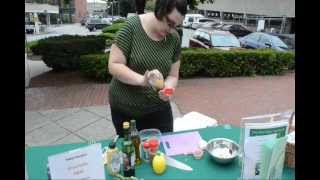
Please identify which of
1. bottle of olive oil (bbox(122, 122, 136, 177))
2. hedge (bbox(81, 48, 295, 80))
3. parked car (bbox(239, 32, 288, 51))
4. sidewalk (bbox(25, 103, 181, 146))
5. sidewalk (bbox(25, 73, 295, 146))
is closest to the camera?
bottle of olive oil (bbox(122, 122, 136, 177))

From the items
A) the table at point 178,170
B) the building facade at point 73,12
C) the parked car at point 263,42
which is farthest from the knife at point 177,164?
the building facade at point 73,12

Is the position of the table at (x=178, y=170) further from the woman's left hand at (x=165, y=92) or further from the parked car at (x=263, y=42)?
the parked car at (x=263, y=42)

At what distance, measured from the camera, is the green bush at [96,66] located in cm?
766

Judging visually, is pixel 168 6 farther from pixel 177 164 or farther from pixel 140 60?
pixel 177 164

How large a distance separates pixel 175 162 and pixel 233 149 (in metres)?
0.42

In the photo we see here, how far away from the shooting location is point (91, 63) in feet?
25.4

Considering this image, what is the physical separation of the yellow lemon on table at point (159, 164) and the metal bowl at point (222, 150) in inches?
13.2

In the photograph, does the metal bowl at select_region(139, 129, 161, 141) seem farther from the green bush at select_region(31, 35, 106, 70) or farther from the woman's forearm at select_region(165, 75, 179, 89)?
the green bush at select_region(31, 35, 106, 70)

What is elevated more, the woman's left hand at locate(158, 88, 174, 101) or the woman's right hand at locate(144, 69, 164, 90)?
the woman's right hand at locate(144, 69, 164, 90)

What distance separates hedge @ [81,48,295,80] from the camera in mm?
7812

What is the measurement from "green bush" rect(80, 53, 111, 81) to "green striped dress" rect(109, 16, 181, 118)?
5398mm

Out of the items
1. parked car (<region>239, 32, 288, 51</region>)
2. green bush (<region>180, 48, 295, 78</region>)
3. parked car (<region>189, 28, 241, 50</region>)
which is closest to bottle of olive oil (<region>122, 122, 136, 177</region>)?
green bush (<region>180, 48, 295, 78</region>)

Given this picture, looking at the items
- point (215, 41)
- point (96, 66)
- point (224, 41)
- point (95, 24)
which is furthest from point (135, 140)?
point (95, 24)
